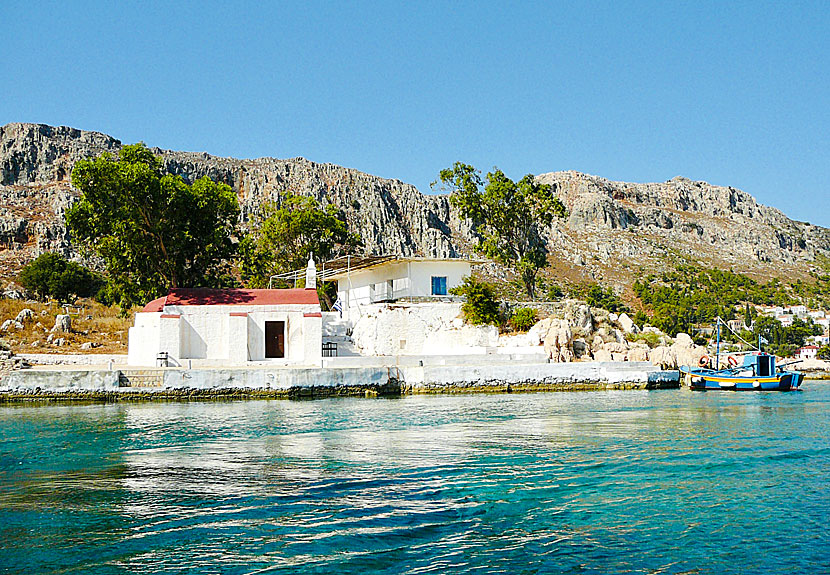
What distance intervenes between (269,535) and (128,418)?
49.5ft

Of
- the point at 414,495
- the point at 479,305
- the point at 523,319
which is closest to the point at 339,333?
the point at 479,305

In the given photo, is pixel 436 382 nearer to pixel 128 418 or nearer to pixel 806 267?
pixel 128 418

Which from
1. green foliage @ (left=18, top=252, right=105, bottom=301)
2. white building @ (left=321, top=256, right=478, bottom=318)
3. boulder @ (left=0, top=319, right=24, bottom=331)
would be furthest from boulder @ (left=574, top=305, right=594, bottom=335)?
green foliage @ (left=18, top=252, right=105, bottom=301)

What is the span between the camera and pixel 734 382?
3853cm

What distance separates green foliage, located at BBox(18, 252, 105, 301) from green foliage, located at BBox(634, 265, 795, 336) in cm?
6434

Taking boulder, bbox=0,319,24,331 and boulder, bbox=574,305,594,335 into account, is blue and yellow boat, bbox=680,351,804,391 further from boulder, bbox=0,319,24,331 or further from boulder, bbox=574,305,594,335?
boulder, bbox=0,319,24,331

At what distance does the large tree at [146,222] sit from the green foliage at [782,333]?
73027mm

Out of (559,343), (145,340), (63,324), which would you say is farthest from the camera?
(63,324)

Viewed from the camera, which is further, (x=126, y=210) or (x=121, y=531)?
(x=126, y=210)

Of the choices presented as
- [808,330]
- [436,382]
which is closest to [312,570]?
[436,382]

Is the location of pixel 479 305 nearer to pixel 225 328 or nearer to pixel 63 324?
pixel 225 328

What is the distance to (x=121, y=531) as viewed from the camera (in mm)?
9266

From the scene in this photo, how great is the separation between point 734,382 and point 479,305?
14.3m

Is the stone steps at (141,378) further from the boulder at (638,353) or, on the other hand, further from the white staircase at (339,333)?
the boulder at (638,353)
